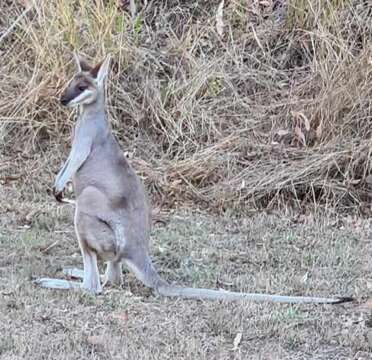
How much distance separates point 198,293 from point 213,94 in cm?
387

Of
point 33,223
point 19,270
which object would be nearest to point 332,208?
point 33,223

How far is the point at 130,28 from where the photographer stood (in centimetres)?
952

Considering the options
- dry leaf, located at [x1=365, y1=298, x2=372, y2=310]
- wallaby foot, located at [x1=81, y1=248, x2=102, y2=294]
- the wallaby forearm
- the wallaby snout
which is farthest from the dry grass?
the wallaby snout

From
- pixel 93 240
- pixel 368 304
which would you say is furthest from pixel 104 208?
pixel 368 304

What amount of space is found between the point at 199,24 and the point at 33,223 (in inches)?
132

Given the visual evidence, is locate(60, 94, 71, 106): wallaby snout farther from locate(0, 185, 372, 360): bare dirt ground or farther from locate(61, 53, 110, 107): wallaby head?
locate(0, 185, 372, 360): bare dirt ground

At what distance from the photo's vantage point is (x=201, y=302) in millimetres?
5359

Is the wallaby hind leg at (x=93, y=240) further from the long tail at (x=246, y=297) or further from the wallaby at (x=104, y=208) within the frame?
the long tail at (x=246, y=297)

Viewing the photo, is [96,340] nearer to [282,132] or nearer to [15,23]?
[282,132]

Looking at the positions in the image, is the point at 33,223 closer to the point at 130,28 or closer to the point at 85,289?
the point at 85,289

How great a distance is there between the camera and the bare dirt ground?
15.5 ft

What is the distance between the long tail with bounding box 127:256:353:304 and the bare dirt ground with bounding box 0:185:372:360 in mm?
48

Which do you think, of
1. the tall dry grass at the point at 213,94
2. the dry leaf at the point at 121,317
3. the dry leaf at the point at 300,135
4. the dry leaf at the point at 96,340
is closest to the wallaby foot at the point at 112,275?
the dry leaf at the point at 121,317

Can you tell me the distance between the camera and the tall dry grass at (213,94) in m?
8.06
